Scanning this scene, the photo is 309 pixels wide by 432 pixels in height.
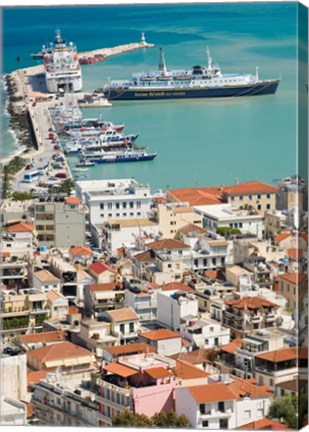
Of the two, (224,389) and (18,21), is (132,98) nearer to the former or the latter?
(18,21)

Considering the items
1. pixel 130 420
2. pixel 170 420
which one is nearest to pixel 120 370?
pixel 130 420

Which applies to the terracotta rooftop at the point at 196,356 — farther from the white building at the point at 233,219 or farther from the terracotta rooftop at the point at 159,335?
the white building at the point at 233,219

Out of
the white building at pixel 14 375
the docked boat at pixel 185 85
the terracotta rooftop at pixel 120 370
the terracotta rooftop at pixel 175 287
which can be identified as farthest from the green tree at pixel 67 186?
the terracotta rooftop at pixel 120 370

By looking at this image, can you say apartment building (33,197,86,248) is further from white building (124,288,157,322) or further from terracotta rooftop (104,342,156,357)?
terracotta rooftop (104,342,156,357)

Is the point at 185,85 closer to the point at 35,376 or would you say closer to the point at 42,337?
the point at 42,337

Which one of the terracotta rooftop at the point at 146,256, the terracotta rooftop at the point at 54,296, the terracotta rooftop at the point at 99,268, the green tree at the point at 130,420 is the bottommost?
the green tree at the point at 130,420
